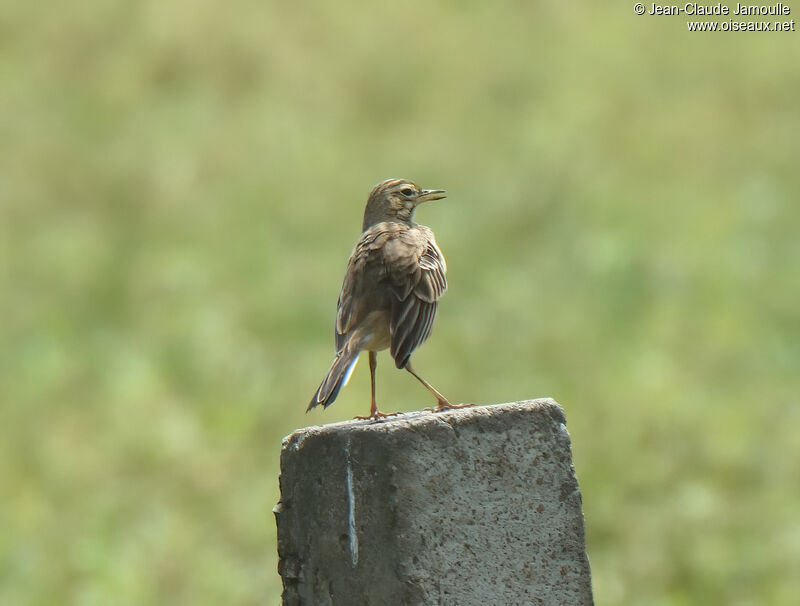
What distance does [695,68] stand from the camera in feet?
75.6

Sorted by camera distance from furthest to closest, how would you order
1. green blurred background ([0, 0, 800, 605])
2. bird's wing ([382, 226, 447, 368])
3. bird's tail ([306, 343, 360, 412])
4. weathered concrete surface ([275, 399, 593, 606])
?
green blurred background ([0, 0, 800, 605]), bird's wing ([382, 226, 447, 368]), bird's tail ([306, 343, 360, 412]), weathered concrete surface ([275, 399, 593, 606])

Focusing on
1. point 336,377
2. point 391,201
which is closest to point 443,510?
point 336,377

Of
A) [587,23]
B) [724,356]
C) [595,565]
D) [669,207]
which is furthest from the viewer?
[587,23]

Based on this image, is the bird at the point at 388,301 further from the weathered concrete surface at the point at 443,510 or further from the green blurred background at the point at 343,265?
the green blurred background at the point at 343,265

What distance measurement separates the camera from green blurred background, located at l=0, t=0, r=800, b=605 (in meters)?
11.1

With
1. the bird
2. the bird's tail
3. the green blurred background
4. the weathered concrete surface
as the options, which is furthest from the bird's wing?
the green blurred background

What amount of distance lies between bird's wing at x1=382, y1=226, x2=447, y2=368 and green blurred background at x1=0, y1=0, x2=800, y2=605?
569cm

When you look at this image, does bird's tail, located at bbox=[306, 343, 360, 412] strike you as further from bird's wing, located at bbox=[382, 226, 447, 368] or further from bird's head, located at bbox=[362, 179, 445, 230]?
bird's head, located at bbox=[362, 179, 445, 230]

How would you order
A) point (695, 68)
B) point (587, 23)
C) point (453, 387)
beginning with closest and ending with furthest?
1. point (453, 387)
2. point (695, 68)
3. point (587, 23)

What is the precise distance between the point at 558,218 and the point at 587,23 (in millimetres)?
8179

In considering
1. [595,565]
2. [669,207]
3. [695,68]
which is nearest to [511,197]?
[669,207]

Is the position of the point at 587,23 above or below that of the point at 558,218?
above

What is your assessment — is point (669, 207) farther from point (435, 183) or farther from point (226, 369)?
point (226, 369)

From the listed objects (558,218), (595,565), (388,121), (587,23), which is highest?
(587,23)
